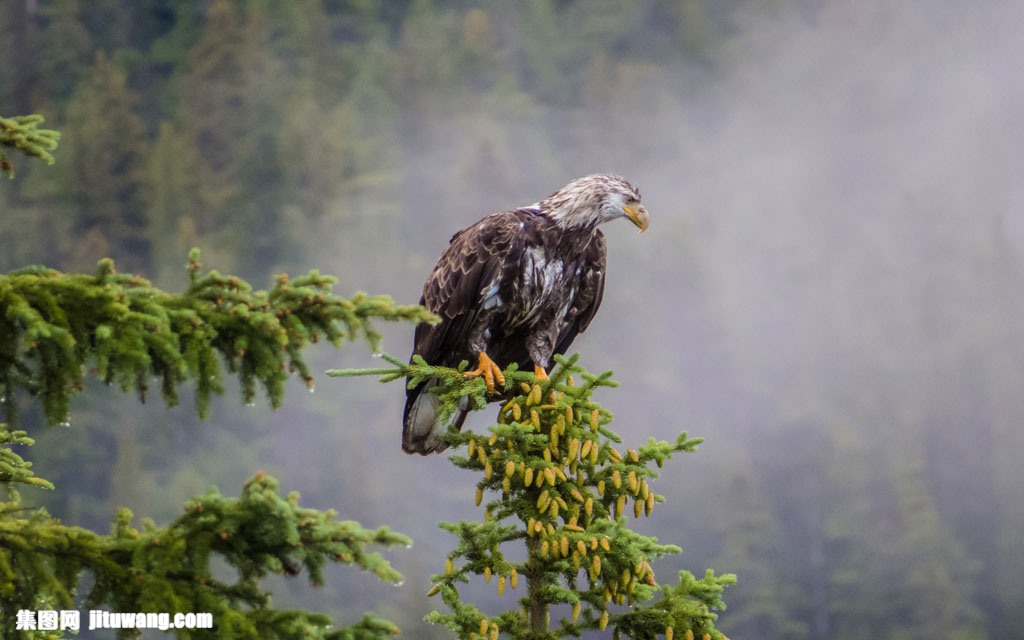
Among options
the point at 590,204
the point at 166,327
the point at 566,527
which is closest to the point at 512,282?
the point at 590,204

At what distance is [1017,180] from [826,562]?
1946 inches

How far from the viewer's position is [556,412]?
18.3 feet

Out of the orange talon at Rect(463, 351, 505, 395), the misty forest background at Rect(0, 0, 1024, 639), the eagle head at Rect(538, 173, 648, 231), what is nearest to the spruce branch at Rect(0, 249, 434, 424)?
the orange talon at Rect(463, 351, 505, 395)

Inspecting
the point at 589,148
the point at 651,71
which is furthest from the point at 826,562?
the point at 651,71

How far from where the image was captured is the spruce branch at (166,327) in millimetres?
3453

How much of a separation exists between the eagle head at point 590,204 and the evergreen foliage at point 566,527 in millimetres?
1652

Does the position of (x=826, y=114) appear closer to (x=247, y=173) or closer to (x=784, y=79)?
(x=784, y=79)

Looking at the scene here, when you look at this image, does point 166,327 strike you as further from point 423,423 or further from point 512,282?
point 512,282

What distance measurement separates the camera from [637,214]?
7.32 m

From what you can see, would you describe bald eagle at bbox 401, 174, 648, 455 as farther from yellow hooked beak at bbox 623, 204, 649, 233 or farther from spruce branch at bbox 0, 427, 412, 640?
spruce branch at bbox 0, 427, 412, 640

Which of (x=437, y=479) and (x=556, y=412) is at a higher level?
(x=437, y=479)

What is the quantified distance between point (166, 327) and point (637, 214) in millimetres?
4271

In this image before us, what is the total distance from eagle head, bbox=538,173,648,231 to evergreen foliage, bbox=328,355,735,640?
5.42 feet

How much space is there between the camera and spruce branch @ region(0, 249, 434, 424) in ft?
11.3
